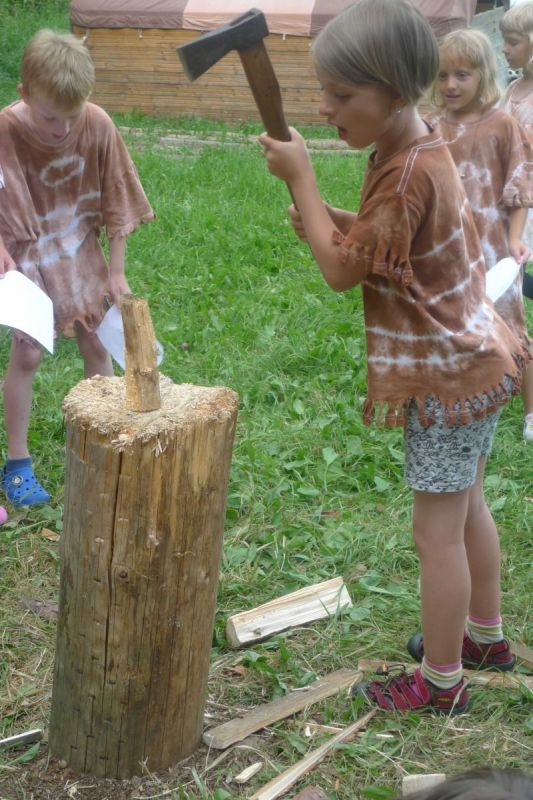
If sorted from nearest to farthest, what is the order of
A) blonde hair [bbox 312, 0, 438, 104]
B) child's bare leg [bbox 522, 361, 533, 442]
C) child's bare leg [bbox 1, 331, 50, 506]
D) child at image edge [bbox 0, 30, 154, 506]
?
blonde hair [bbox 312, 0, 438, 104] → child at image edge [bbox 0, 30, 154, 506] → child's bare leg [bbox 1, 331, 50, 506] → child's bare leg [bbox 522, 361, 533, 442]

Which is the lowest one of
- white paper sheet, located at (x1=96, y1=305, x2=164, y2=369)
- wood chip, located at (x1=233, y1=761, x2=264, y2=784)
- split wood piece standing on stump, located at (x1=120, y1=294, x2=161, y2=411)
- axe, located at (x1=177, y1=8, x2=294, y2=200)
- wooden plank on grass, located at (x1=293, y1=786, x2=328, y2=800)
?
wood chip, located at (x1=233, y1=761, x2=264, y2=784)

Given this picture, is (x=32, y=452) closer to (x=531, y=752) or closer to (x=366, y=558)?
(x=366, y=558)

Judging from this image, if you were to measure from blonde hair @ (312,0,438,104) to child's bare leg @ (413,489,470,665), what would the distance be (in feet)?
3.25

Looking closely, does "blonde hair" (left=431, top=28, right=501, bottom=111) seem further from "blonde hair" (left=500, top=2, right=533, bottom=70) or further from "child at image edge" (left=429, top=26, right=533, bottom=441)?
"blonde hair" (left=500, top=2, right=533, bottom=70)

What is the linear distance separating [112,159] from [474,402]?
6.48ft

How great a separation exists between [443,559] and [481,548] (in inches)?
10.6

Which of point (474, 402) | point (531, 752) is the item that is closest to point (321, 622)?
point (531, 752)

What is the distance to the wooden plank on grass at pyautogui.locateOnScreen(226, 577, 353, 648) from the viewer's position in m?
3.02

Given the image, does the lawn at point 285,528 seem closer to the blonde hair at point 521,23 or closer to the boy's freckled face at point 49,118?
the boy's freckled face at point 49,118

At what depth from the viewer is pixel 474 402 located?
2.35 metres

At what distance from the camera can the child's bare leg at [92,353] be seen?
3938 mm

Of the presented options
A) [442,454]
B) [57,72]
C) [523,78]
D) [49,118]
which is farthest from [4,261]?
[523,78]

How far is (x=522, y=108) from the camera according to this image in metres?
4.47

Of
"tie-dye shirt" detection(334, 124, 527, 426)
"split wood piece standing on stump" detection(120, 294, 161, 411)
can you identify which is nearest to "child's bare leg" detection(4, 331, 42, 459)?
"split wood piece standing on stump" detection(120, 294, 161, 411)
